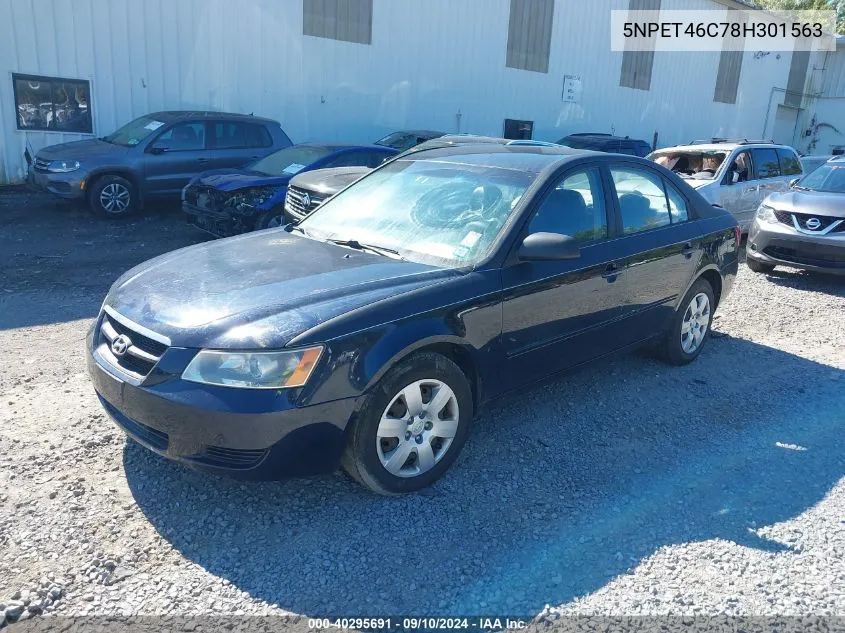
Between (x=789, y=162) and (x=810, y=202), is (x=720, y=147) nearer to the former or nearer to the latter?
(x=789, y=162)

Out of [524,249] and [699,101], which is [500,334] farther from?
[699,101]

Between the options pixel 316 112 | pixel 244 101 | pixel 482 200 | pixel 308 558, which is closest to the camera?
pixel 308 558

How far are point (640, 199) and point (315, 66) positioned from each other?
12061 mm

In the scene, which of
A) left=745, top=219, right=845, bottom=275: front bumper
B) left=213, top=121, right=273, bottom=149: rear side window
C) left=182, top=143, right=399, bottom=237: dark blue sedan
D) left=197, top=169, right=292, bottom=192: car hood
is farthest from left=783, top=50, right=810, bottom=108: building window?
left=197, top=169, right=292, bottom=192: car hood

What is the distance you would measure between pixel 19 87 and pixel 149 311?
38.2ft

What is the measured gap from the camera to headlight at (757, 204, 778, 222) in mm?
8492

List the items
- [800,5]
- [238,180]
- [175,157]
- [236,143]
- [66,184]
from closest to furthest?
[238,180]
[66,184]
[175,157]
[236,143]
[800,5]

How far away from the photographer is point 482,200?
3.93 metres

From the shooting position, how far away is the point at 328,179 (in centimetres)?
813

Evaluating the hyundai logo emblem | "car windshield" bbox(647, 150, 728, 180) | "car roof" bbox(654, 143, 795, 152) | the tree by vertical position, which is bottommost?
the hyundai logo emblem

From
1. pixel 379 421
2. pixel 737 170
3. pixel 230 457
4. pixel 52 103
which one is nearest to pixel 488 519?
pixel 379 421

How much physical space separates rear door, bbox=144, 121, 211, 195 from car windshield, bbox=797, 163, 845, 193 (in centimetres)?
891

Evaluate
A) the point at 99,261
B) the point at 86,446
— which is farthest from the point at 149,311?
the point at 99,261

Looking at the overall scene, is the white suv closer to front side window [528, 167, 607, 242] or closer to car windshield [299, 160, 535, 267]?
front side window [528, 167, 607, 242]
